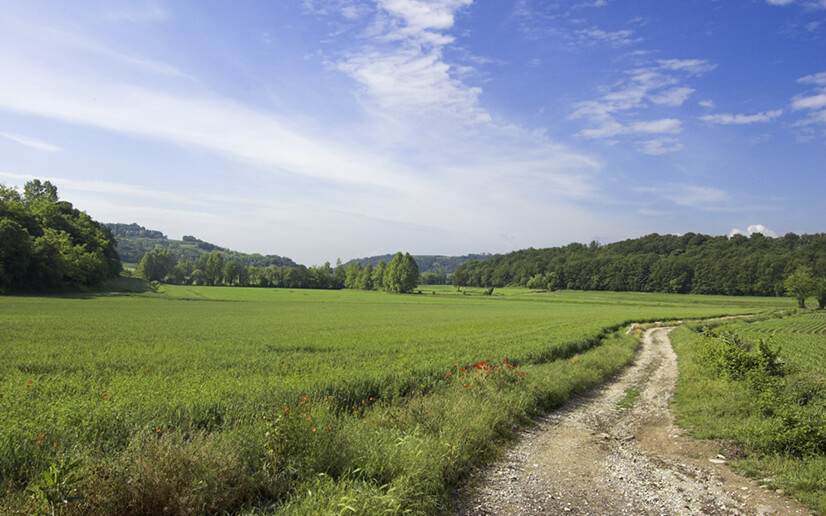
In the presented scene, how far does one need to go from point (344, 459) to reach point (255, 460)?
49.6 inches

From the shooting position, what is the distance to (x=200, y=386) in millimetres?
9727

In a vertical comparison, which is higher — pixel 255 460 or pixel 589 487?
pixel 255 460

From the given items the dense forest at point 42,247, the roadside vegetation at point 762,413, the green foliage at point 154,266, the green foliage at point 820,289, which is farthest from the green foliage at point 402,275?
the roadside vegetation at point 762,413

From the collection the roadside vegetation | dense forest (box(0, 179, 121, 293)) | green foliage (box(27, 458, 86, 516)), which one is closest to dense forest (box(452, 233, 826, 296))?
the roadside vegetation

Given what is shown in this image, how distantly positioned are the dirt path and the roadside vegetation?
41cm

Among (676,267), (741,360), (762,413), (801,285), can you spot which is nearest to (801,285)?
(801,285)

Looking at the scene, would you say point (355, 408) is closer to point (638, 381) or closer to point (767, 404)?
point (767, 404)

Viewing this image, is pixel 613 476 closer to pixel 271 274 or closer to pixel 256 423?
pixel 256 423

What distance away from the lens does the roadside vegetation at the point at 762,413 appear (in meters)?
6.81

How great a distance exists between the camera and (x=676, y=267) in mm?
127062

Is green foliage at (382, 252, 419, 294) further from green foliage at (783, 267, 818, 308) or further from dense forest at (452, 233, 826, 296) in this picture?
green foliage at (783, 267, 818, 308)

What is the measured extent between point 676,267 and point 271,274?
437 ft

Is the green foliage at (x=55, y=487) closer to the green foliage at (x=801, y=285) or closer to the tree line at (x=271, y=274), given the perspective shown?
the green foliage at (x=801, y=285)

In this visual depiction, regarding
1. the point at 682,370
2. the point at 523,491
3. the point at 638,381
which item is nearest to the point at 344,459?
the point at 523,491
